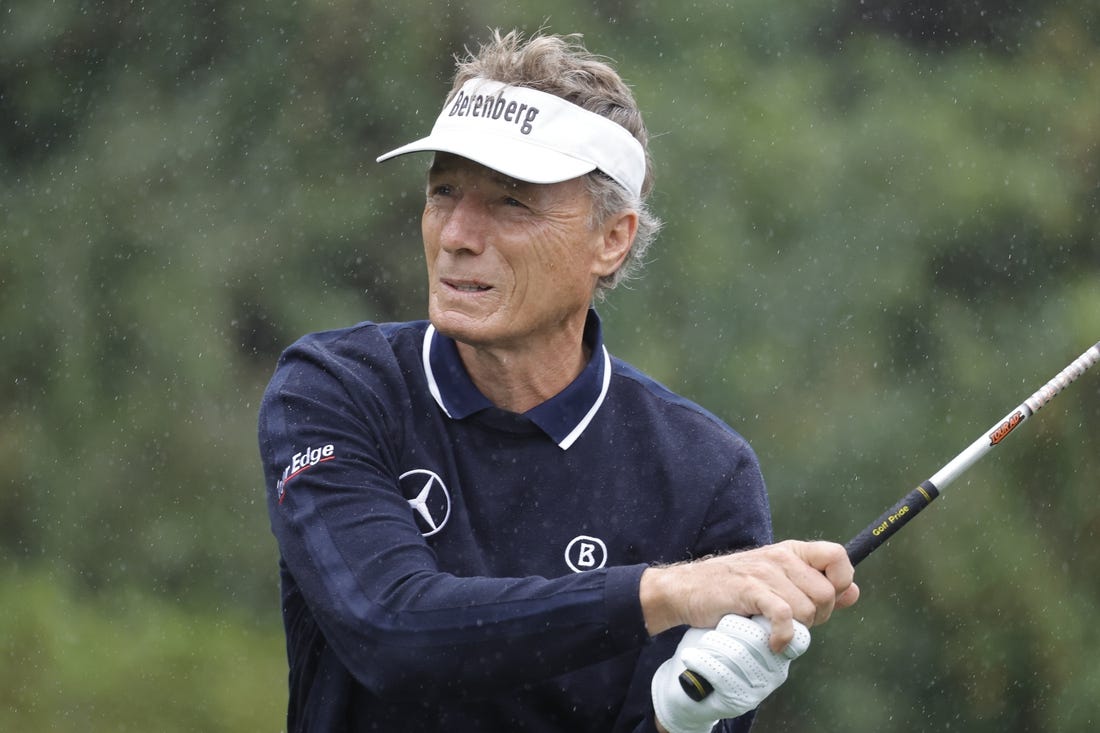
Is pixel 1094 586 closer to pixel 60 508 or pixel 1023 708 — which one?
pixel 1023 708

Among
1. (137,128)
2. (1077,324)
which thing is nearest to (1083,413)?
(1077,324)

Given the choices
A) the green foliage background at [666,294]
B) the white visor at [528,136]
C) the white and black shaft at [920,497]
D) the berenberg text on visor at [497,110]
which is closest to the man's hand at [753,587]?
the white and black shaft at [920,497]

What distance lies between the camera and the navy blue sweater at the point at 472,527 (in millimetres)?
2504

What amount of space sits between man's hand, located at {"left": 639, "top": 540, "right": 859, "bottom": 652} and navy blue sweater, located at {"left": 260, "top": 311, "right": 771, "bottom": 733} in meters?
0.04

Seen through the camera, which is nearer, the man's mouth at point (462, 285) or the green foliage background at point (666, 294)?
the man's mouth at point (462, 285)

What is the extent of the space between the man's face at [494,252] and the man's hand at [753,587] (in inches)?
25.9

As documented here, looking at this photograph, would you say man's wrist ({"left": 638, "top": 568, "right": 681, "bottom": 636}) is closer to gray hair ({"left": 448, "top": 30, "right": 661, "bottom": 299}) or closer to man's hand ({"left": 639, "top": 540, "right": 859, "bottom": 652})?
man's hand ({"left": 639, "top": 540, "right": 859, "bottom": 652})

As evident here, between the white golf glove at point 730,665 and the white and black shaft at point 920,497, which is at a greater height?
the white and black shaft at point 920,497

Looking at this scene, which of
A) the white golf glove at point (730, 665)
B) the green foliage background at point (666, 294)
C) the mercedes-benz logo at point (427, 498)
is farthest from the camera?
the green foliage background at point (666, 294)

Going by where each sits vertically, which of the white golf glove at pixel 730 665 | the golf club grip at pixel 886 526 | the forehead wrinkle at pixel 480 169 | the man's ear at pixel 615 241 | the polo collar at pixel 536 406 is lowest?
the white golf glove at pixel 730 665

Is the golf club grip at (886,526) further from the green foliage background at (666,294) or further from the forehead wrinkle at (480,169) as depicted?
the green foliage background at (666,294)

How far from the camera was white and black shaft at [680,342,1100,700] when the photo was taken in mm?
2578

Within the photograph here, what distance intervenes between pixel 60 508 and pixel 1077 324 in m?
4.59

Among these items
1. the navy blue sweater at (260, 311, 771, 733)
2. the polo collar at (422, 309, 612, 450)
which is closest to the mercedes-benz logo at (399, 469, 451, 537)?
the navy blue sweater at (260, 311, 771, 733)
